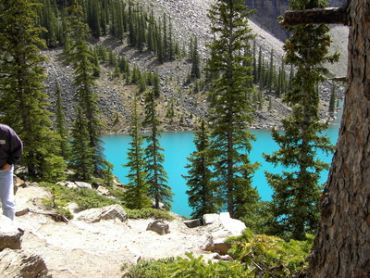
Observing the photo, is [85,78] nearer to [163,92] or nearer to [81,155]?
[81,155]

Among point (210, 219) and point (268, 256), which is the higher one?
point (268, 256)

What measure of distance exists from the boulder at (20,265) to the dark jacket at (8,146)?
5.23 feet

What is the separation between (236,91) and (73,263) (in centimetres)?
1139

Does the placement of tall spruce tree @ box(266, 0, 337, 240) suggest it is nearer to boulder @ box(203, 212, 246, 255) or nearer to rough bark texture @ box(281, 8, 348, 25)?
boulder @ box(203, 212, 246, 255)

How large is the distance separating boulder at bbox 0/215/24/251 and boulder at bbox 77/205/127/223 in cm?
600

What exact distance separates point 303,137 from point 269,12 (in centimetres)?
18996

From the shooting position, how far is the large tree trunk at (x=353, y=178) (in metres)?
2.19

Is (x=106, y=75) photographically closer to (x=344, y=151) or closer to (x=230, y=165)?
(x=230, y=165)

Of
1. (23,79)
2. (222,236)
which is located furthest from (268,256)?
(23,79)

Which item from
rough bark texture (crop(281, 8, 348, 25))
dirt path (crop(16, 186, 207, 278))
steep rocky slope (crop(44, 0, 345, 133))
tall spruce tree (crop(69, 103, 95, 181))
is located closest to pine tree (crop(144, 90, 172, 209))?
tall spruce tree (crop(69, 103, 95, 181))

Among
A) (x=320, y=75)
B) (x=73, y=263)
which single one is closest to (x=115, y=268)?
(x=73, y=263)

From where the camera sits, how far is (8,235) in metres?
5.73

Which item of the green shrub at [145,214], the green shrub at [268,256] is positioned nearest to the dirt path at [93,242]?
the green shrub at [145,214]

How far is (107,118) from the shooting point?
3155 inches
